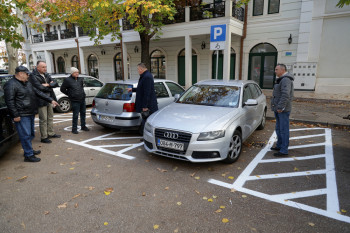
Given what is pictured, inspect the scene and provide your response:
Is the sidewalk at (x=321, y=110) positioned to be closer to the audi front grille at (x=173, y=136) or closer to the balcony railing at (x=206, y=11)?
the audi front grille at (x=173, y=136)

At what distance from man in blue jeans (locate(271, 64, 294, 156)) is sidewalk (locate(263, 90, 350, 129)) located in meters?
3.46

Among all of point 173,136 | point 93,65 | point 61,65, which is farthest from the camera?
point 61,65

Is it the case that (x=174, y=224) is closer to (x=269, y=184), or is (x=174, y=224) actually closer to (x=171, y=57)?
(x=269, y=184)

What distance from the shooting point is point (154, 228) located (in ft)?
8.92

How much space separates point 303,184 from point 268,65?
11.8 meters

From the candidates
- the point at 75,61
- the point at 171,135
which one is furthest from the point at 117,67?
the point at 171,135

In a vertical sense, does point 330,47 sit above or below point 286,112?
above

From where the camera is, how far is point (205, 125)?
4.05 metres

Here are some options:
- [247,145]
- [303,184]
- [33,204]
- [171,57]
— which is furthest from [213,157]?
[171,57]

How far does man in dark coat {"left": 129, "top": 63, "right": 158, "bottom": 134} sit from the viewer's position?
535cm

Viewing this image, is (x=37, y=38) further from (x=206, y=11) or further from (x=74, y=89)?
(x=74, y=89)

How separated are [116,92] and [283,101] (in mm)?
3973

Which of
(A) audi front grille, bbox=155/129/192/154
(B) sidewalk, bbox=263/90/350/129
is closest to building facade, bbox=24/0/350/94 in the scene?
(B) sidewalk, bbox=263/90/350/129

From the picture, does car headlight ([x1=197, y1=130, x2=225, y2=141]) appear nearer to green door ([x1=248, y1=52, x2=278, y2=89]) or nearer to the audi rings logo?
→ the audi rings logo
